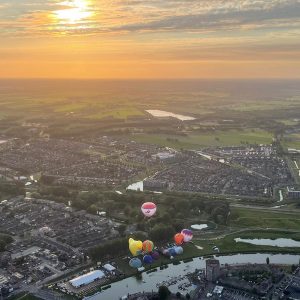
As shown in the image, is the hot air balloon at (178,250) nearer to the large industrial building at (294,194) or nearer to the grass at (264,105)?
the large industrial building at (294,194)

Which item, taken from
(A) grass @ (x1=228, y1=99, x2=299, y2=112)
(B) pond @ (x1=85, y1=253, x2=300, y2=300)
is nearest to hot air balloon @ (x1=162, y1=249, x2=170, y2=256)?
(B) pond @ (x1=85, y1=253, x2=300, y2=300)

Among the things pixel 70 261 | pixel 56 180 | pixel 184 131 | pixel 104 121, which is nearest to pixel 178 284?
pixel 70 261

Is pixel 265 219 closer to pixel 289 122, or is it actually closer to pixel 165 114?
pixel 289 122

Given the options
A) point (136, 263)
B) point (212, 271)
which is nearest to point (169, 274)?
point (136, 263)

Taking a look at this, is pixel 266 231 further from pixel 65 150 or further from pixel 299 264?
pixel 65 150

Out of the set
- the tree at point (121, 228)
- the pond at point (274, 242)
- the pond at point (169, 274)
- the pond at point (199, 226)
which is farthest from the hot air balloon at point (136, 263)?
the pond at point (274, 242)
